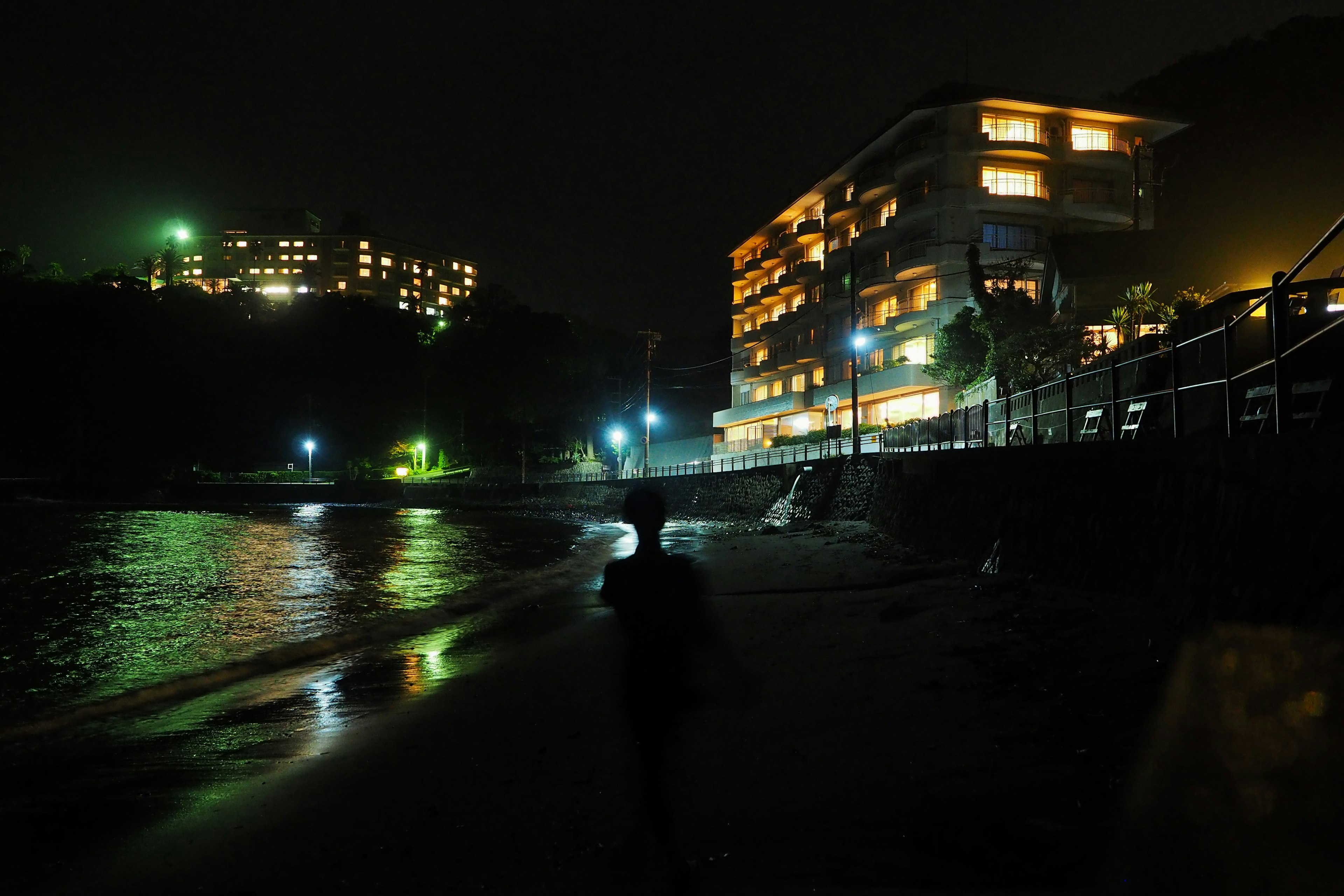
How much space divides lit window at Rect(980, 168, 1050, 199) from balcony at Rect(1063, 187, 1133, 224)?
4.76 ft

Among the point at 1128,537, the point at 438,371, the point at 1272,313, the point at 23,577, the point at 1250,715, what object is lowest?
the point at 23,577

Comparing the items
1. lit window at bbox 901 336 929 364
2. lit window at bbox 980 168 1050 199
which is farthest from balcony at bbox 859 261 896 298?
lit window at bbox 980 168 1050 199

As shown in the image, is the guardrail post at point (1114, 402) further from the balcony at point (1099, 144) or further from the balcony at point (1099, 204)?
the balcony at point (1099, 144)

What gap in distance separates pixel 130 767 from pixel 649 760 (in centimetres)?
456

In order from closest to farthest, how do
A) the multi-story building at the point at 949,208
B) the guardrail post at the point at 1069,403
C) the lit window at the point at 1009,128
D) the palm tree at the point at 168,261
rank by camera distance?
the guardrail post at the point at 1069,403 < the multi-story building at the point at 949,208 < the lit window at the point at 1009,128 < the palm tree at the point at 168,261

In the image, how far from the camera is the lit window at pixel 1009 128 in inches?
1906

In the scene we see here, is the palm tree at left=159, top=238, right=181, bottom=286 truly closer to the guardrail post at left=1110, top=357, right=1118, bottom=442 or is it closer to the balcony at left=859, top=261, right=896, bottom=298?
the balcony at left=859, top=261, right=896, bottom=298

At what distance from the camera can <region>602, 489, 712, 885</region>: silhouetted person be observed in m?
3.58

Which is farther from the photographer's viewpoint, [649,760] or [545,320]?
[545,320]

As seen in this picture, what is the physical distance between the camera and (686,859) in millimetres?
3619

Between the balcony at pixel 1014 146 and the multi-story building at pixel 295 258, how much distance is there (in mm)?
128410

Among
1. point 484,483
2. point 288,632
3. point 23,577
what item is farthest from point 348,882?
point 484,483

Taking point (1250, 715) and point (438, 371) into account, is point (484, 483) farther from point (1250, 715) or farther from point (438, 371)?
point (1250, 715)

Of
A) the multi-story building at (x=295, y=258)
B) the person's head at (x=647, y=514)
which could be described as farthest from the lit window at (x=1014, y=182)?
the multi-story building at (x=295, y=258)
